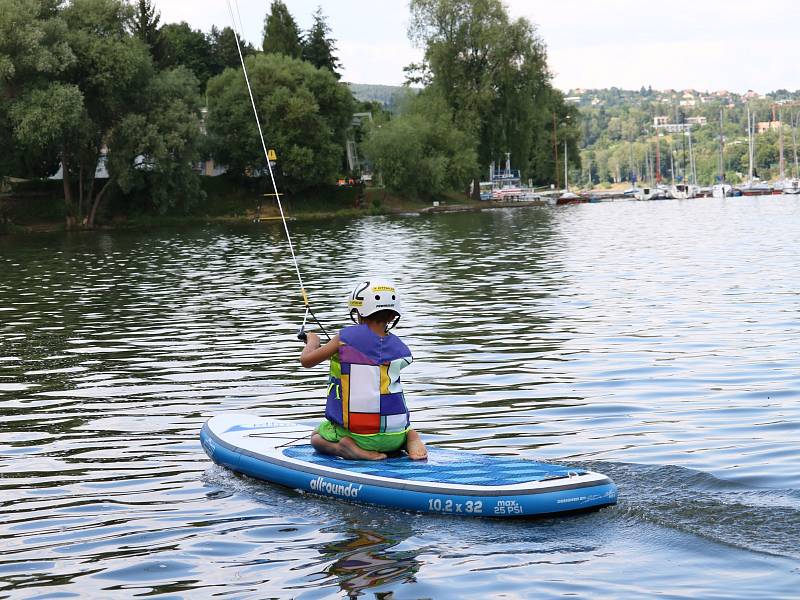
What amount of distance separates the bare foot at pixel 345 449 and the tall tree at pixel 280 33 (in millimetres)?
85672

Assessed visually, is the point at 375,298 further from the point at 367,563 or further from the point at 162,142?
the point at 162,142

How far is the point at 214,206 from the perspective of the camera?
73375 mm

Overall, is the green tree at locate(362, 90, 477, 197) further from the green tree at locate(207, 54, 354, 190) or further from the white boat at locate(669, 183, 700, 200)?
the white boat at locate(669, 183, 700, 200)

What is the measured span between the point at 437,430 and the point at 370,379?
8.64 ft

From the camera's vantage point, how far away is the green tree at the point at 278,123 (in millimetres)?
73562

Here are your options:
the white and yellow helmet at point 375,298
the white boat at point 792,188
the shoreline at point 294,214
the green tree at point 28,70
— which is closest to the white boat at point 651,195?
the white boat at point 792,188

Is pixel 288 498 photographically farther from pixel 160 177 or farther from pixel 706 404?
pixel 160 177

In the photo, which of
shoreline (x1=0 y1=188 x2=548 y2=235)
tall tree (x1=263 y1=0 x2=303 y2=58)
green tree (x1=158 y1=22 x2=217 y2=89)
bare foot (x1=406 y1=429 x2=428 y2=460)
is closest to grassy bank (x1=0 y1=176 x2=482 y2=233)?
shoreline (x1=0 y1=188 x2=548 y2=235)

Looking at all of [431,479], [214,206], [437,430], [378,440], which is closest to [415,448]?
[378,440]

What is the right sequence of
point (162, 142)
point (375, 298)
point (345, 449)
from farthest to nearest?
point (162, 142)
point (345, 449)
point (375, 298)

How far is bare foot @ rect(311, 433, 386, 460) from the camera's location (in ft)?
31.0

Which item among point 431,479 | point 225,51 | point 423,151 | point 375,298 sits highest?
point 225,51

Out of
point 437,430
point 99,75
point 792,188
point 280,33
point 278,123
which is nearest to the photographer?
point 437,430

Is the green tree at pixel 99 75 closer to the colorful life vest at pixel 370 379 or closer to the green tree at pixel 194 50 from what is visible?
the green tree at pixel 194 50
